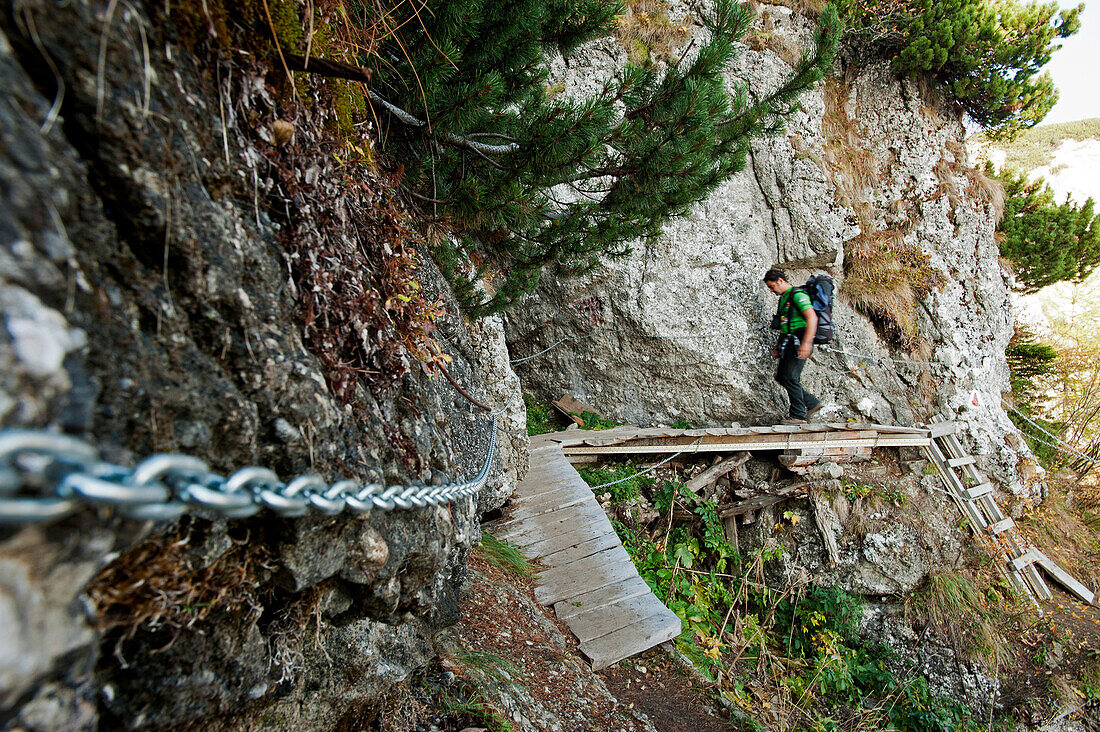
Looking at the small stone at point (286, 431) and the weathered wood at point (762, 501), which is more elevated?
the small stone at point (286, 431)

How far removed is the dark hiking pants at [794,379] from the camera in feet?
25.3

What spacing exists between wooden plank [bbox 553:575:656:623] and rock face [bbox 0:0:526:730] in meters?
2.79

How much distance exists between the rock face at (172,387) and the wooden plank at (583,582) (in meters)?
2.83

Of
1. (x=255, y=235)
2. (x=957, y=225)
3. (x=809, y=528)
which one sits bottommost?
(x=809, y=528)

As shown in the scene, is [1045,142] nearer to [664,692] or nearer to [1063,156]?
[1063,156]

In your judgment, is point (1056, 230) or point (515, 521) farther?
point (1056, 230)

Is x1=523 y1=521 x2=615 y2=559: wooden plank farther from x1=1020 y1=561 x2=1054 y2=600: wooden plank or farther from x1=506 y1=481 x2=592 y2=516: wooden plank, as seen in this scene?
x1=1020 y1=561 x2=1054 y2=600: wooden plank

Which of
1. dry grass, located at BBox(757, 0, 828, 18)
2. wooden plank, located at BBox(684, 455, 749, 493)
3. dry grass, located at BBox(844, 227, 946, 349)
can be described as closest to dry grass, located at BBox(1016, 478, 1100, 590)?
dry grass, located at BBox(844, 227, 946, 349)

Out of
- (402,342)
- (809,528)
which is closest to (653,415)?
(809,528)

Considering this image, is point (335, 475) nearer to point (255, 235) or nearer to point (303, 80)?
point (255, 235)

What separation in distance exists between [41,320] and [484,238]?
4.32 m

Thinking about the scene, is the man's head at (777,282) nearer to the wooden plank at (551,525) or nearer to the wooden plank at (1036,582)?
the wooden plank at (551,525)

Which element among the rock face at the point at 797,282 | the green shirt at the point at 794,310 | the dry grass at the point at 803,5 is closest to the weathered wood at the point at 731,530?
the rock face at the point at 797,282

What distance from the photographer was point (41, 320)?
0.85m
